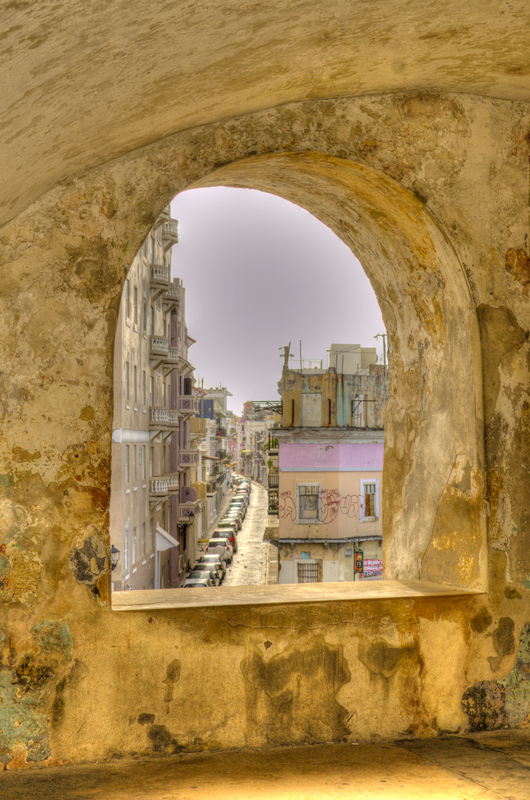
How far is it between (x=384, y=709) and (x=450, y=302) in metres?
2.30

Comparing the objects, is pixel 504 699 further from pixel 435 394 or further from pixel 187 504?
pixel 187 504

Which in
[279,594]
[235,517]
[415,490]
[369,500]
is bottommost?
[235,517]

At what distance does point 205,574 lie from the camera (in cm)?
2209

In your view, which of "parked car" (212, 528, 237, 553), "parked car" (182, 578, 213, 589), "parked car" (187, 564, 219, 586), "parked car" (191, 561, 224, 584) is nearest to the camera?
"parked car" (182, 578, 213, 589)

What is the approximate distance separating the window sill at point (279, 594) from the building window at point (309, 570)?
15.1 meters

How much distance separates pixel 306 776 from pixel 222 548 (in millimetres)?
26846

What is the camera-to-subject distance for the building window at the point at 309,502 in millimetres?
18188

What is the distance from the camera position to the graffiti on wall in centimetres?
1808

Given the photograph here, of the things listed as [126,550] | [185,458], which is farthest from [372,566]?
[185,458]

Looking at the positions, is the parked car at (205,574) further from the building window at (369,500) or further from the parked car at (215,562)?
the building window at (369,500)

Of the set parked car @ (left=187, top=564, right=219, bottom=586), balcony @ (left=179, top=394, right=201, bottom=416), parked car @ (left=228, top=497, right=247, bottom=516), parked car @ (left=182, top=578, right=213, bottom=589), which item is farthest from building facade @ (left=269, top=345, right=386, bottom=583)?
parked car @ (left=228, top=497, right=247, bottom=516)

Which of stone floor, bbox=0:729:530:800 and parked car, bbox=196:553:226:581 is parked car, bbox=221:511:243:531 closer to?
parked car, bbox=196:553:226:581

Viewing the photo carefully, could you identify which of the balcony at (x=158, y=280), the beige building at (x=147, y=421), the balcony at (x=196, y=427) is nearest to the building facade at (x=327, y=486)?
the beige building at (x=147, y=421)

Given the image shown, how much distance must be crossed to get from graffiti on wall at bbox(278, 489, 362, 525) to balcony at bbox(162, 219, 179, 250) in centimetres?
857
